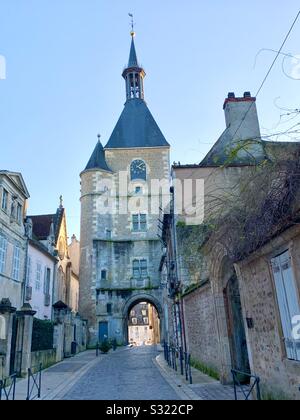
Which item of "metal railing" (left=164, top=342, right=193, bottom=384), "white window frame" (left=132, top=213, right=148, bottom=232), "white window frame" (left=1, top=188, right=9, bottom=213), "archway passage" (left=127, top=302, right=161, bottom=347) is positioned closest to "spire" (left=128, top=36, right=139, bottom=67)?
"white window frame" (left=132, top=213, right=148, bottom=232)

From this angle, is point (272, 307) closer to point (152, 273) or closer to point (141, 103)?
point (152, 273)

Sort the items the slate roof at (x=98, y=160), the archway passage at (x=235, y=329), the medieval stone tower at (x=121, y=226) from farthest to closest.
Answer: the slate roof at (x=98, y=160) → the medieval stone tower at (x=121, y=226) → the archway passage at (x=235, y=329)

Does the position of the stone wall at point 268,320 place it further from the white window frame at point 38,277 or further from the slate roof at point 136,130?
the slate roof at point 136,130

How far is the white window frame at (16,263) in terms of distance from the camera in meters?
17.0

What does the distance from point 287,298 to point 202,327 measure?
6.78m

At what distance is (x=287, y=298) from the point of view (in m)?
5.22

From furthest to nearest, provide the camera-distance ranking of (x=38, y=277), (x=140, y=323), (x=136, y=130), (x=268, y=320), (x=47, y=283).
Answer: (x=140, y=323)
(x=136, y=130)
(x=47, y=283)
(x=38, y=277)
(x=268, y=320)

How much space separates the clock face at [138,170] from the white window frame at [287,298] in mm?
30193

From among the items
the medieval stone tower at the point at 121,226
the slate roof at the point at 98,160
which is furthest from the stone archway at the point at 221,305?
the slate roof at the point at 98,160

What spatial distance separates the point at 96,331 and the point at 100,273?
465cm

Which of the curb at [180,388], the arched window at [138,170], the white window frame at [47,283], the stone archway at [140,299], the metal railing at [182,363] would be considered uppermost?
the arched window at [138,170]

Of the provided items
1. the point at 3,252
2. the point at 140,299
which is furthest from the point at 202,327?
the point at 140,299

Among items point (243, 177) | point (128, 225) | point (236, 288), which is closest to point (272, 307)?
point (243, 177)

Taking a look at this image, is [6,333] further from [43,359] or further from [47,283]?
[47,283]
